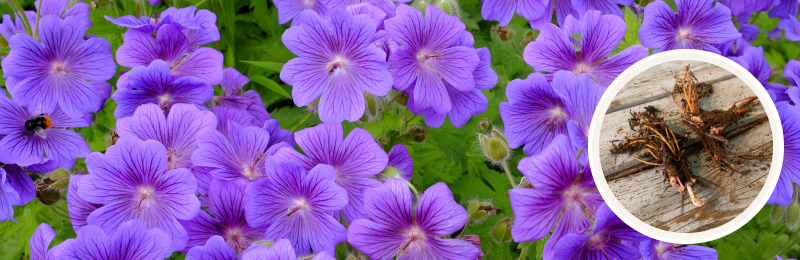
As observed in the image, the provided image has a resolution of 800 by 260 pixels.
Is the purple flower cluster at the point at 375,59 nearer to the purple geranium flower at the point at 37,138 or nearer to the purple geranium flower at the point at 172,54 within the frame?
the purple geranium flower at the point at 172,54

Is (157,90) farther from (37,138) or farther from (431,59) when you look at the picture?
(431,59)

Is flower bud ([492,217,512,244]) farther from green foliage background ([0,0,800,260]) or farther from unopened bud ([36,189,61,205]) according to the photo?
unopened bud ([36,189,61,205])

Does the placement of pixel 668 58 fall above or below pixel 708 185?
above

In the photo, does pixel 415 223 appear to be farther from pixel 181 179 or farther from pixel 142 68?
pixel 142 68

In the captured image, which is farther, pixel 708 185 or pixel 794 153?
pixel 794 153

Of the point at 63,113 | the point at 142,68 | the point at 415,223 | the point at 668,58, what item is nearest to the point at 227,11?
the point at 63,113

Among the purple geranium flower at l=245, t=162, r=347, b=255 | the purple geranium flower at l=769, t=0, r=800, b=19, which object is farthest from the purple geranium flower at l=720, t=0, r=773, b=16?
the purple geranium flower at l=245, t=162, r=347, b=255

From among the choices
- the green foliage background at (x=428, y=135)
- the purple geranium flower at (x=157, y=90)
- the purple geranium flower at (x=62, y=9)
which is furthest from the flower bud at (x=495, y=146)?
the purple geranium flower at (x=62, y=9)
